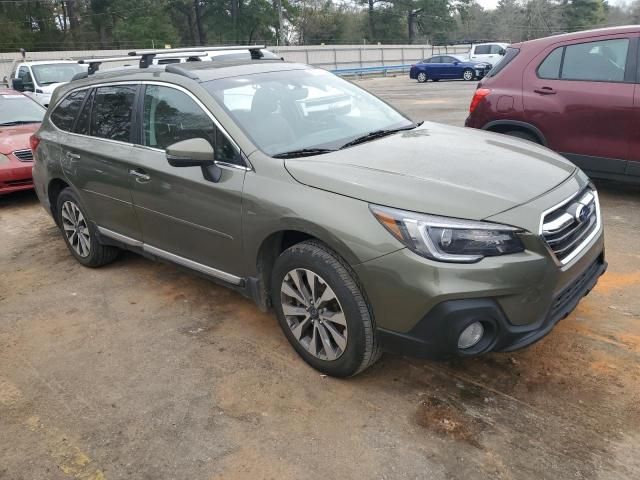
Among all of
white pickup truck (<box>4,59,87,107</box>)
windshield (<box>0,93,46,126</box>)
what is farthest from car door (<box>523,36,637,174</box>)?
white pickup truck (<box>4,59,87,107</box>)

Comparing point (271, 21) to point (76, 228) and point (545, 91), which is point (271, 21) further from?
point (76, 228)

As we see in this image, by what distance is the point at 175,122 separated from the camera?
3758 millimetres

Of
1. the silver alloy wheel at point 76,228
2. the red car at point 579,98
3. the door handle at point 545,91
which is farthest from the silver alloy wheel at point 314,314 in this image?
the door handle at point 545,91

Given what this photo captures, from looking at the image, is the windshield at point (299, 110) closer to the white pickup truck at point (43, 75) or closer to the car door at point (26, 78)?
the white pickup truck at point (43, 75)

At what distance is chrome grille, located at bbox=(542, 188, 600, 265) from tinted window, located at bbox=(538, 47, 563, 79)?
3.13 metres

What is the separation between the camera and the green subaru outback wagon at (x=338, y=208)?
2617mm

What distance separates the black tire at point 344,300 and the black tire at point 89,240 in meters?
2.34

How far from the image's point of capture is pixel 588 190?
129 inches

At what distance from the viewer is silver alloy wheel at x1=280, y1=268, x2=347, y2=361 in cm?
296

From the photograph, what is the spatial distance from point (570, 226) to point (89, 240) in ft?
12.5

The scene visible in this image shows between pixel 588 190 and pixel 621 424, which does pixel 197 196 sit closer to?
pixel 588 190

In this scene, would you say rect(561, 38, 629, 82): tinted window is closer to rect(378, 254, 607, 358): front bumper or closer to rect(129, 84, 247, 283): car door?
rect(378, 254, 607, 358): front bumper

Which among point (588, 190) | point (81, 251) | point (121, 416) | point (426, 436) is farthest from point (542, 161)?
point (81, 251)

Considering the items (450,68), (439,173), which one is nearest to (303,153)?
(439,173)
